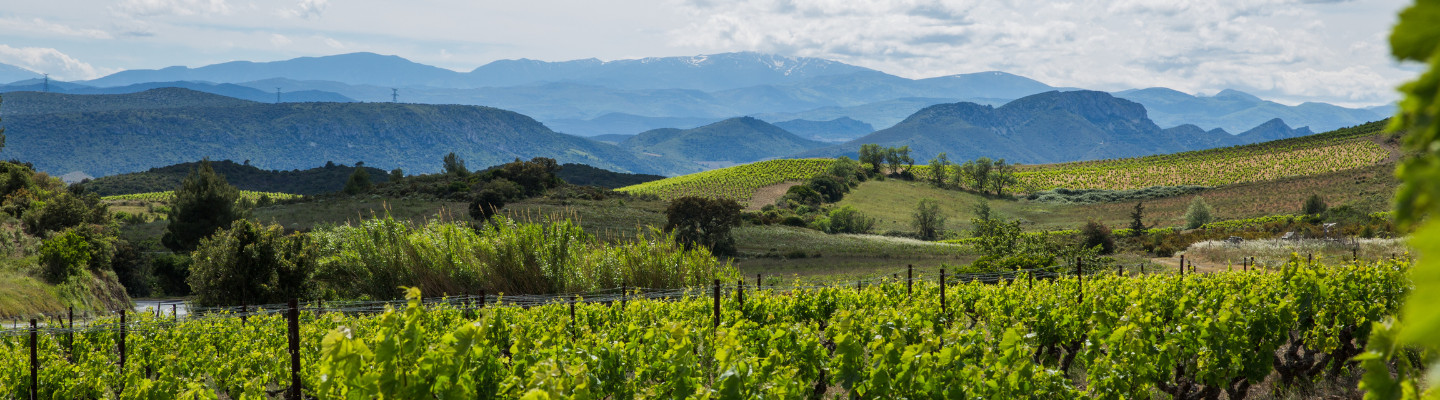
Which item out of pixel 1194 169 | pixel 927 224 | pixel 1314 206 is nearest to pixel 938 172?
pixel 1194 169

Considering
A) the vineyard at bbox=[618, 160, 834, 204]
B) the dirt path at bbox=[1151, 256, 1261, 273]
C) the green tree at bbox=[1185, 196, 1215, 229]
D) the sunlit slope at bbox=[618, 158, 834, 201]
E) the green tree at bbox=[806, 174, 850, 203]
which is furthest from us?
the sunlit slope at bbox=[618, 158, 834, 201]

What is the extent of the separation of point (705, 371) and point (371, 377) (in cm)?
298

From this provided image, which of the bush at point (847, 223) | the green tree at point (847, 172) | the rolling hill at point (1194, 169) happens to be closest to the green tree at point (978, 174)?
the rolling hill at point (1194, 169)

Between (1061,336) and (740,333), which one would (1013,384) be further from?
(1061,336)

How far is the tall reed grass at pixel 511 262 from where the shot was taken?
14.3m

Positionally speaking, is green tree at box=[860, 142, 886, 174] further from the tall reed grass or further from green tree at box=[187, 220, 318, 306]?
the tall reed grass

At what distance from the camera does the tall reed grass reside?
14.3 m

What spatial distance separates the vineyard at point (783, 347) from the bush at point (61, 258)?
13814 mm

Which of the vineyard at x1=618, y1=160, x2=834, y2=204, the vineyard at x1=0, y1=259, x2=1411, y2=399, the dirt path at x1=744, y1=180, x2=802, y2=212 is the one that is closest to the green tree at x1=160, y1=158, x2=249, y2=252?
the vineyard at x1=0, y1=259, x2=1411, y2=399

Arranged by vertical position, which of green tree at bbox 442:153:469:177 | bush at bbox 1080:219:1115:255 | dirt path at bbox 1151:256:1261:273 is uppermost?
green tree at bbox 442:153:469:177

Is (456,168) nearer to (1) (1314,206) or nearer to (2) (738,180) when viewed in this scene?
(2) (738,180)

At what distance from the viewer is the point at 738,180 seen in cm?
8819

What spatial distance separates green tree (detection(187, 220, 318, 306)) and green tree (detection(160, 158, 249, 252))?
1895 centimetres

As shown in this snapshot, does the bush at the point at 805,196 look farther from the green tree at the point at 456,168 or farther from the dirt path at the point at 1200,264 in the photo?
the dirt path at the point at 1200,264
